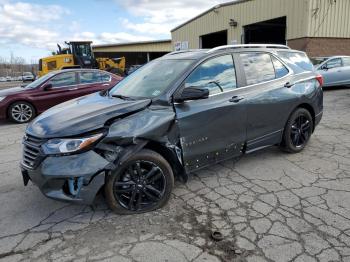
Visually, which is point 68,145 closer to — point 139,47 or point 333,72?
point 333,72

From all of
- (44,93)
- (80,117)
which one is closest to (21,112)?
(44,93)

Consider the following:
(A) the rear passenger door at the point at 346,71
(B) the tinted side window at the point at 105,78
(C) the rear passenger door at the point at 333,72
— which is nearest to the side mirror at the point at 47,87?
(B) the tinted side window at the point at 105,78

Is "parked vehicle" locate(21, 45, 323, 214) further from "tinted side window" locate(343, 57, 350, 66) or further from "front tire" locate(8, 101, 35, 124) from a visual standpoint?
"tinted side window" locate(343, 57, 350, 66)

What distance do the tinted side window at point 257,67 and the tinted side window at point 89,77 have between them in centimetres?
635

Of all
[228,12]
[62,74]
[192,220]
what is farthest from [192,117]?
[228,12]

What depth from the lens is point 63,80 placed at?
31.0 feet

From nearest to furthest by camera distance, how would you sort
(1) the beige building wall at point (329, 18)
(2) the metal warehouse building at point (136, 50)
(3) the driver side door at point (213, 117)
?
(3) the driver side door at point (213, 117) → (1) the beige building wall at point (329, 18) → (2) the metal warehouse building at point (136, 50)

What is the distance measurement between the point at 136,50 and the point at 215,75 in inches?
1713

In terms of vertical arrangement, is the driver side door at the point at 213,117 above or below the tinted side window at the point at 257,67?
below

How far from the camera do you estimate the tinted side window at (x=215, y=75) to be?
13.0 ft

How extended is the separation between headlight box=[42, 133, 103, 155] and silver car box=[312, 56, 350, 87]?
40.6 ft

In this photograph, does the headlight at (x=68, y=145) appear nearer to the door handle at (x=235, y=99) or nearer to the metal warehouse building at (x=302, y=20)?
the door handle at (x=235, y=99)

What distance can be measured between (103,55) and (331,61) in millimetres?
41148

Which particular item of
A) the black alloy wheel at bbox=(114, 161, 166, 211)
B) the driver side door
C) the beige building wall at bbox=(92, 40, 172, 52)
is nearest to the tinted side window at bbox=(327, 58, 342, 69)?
the driver side door
